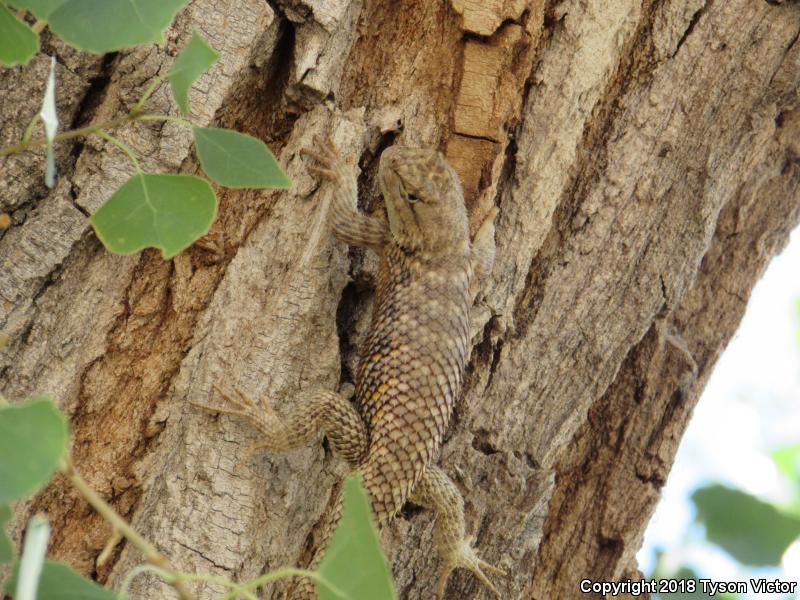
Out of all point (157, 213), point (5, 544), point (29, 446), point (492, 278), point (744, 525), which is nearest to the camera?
point (29, 446)

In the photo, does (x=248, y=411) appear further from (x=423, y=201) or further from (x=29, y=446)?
(x=29, y=446)

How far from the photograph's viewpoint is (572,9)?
2672 millimetres

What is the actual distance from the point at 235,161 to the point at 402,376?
1.20m

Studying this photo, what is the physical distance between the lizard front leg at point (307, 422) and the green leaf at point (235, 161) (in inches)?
39.1

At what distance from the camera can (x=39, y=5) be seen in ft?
3.90

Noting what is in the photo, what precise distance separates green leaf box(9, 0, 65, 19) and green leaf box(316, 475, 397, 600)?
2.47ft

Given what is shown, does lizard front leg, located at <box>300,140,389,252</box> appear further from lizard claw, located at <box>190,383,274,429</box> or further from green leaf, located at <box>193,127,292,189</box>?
green leaf, located at <box>193,127,292,189</box>

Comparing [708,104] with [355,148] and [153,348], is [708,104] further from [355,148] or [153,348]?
[153,348]

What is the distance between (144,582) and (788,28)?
261 centimetres

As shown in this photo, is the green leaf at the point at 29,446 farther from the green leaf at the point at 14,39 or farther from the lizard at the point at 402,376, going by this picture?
the lizard at the point at 402,376

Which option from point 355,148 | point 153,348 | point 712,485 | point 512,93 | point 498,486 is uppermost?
point 512,93

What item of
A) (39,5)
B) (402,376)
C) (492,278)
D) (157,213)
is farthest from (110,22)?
(492,278)

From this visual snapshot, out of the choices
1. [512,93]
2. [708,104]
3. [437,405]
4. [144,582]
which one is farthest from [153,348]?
[708,104]

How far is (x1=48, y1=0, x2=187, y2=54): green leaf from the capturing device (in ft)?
3.91
